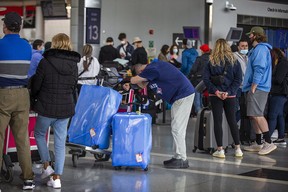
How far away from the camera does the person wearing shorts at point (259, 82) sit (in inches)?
383

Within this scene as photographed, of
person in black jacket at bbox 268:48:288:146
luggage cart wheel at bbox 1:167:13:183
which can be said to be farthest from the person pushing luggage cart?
person in black jacket at bbox 268:48:288:146

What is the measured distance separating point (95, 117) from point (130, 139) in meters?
0.58

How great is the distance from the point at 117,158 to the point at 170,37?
13.4 metres

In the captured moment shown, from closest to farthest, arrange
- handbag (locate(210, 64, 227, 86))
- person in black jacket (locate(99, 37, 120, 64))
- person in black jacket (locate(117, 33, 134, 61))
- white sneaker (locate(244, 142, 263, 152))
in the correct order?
1. handbag (locate(210, 64, 227, 86))
2. white sneaker (locate(244, 142, 263, 152))
3. person in black jacket (locate(99, 37, 120, 64))
4. person in black jacket (locate(117, 33, 134, 61))

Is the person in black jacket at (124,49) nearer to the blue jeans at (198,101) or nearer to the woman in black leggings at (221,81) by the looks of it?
the blue jeans at (198,101)

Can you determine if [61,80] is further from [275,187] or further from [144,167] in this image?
[275,187]

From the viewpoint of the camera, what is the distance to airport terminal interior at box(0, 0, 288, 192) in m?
7.52

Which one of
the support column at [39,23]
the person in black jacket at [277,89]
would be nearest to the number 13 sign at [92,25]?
the support column at [39,23]

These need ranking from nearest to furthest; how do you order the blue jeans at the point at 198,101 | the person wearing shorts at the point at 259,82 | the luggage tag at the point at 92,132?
the luggage tag at the point at 92,132, the person wearing shorts at the point at 259,82, the blue jeans at the point at 198,101

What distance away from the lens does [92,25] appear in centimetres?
Answer: 1973

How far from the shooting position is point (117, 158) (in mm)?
8094

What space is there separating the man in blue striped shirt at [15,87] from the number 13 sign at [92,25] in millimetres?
12991

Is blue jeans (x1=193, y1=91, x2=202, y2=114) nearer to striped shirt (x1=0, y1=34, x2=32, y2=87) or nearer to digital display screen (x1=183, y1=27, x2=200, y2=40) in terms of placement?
digital display screen (x1=183, y1=27, x2=200, y2=40)

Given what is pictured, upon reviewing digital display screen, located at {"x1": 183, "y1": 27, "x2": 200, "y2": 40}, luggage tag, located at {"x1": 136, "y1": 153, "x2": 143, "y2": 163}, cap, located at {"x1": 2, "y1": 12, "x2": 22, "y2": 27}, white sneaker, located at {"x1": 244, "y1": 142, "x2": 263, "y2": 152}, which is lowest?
white sneaker, located at {"x1": 244, "y1": 142, "x2": 263, "y2": 152}
